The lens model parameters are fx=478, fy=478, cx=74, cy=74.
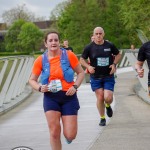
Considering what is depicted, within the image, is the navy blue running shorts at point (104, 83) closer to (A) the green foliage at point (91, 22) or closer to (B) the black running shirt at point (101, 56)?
(B) the black running shirt at point (101, 56)

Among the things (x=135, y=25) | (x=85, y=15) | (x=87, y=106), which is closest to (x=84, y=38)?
(x=85, y=15)

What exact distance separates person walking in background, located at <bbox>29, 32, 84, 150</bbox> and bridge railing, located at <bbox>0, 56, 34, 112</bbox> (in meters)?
6.35

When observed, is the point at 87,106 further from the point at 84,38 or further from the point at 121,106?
the point at 84,38

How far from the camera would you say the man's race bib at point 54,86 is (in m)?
5.80

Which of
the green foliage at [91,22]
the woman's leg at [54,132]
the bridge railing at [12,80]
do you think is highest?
the woman's leg at [54,132]

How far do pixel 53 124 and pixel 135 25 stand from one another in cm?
1752

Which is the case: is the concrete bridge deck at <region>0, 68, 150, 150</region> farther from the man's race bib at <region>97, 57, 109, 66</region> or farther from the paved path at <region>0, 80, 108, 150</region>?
the man's race bib at <region>97, 57, 109, 66</region>

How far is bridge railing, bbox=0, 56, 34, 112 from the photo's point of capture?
497 inches

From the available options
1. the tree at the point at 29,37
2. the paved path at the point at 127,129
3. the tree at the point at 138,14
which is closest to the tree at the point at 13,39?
the tree at the point at 29,37

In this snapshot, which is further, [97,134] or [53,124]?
[97,134]

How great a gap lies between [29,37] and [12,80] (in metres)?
98.1

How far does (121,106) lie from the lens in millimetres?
12633

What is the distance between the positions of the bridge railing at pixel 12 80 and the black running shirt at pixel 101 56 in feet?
11.9

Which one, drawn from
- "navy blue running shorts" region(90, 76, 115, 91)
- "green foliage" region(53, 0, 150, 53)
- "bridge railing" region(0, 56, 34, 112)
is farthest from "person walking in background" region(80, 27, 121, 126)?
"green foliage" region(53, 0, 150, 53)
